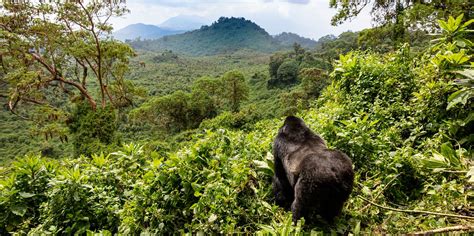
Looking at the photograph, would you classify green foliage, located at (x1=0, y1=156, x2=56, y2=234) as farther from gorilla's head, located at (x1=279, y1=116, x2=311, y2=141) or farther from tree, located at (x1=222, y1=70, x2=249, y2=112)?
tree, located at (x1=222, y1=70, x2=249, y2=112)

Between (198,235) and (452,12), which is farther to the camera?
(452,12)

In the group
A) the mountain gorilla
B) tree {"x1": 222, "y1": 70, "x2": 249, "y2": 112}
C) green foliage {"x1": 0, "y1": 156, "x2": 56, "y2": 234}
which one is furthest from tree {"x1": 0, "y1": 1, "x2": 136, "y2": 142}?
tree {"x1": 222, "y1": 70, "x2": 249, "y2": 112}

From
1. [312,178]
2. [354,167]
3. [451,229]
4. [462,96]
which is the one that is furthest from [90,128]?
[451,229]

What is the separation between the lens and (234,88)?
36688 mm

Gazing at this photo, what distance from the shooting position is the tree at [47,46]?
11820 millimetres

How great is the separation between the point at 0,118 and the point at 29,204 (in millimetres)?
48046

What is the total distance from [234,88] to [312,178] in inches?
1368

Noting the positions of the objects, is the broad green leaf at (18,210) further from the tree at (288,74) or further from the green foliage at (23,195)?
the tree at (288,74)

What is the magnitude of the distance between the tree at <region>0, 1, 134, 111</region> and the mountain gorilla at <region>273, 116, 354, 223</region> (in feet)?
41.2

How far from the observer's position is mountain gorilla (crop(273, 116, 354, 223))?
7.18ft

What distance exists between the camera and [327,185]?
2.18 meters

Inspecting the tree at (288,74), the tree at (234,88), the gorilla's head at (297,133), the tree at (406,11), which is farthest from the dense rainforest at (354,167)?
the tree at (288,74)

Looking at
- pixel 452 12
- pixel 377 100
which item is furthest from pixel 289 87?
pixel 377 100

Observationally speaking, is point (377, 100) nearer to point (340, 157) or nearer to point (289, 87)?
point (340, 157)
